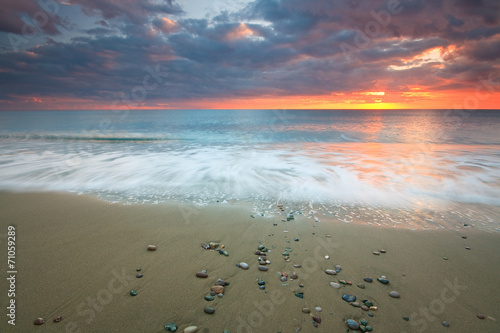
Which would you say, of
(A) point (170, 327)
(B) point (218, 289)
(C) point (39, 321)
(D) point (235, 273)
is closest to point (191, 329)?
(A) point (170, 327)

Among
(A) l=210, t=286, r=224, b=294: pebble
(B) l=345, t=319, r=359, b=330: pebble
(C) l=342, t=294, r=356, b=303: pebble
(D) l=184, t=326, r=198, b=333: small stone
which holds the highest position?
(A) l=210, t=286, r=224, b=294: pebble

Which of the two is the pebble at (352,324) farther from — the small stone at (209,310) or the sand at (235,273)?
the small stone at (209,310)

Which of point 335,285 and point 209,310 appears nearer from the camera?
point 209,310

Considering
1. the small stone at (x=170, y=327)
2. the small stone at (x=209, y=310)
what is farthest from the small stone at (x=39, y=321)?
the small stone at (x=209, y=310)

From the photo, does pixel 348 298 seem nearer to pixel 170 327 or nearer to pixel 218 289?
pixel 218 289

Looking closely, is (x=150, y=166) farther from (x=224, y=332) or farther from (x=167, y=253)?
(x=224, y=332)

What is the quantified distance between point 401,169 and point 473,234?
6.25 metres

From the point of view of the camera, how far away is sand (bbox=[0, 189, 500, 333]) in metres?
2.65

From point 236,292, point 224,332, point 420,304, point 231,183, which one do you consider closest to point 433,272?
point 420,304

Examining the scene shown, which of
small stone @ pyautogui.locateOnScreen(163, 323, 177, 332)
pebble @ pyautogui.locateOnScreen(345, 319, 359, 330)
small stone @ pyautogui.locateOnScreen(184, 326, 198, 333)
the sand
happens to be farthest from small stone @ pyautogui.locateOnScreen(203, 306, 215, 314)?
pebble @ pyautogui.locateOnScreen(345, 319, 359, 330)

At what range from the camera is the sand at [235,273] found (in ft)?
8.68

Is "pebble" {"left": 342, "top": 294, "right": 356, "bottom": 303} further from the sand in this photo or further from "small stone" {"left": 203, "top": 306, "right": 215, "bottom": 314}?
"small stone" {"left": 203, "top": 306, "right": 215, "bottom": 314}

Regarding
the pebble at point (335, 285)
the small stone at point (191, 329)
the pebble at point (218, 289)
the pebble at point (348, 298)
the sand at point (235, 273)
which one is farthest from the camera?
the pebble at point (335, 285)

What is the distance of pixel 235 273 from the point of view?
337 centimetres
